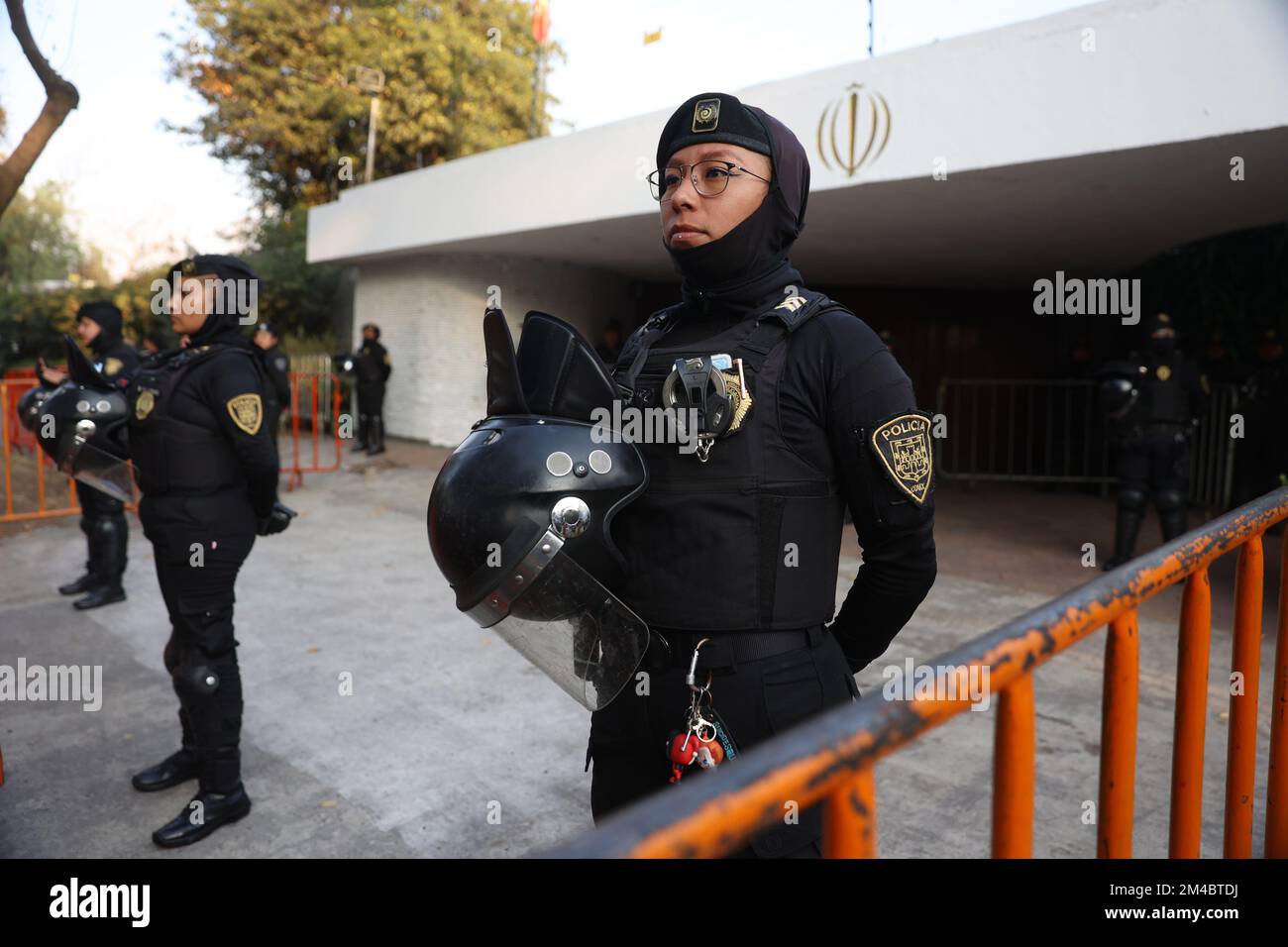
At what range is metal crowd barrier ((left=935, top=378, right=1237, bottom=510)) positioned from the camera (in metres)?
10.1

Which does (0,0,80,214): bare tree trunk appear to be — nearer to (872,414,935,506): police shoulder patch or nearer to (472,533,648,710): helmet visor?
(472,533,648,710): helmet visor

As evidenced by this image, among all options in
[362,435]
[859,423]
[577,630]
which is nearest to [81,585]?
[577,630]

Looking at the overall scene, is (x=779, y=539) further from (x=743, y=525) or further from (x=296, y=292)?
(x=296, y=292)

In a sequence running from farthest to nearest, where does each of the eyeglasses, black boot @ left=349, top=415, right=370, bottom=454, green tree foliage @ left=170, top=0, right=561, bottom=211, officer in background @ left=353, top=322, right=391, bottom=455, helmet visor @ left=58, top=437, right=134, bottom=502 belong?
green tree foliage @ left=170, top=0, right=561, bottom=211 → black boot @ left=349, top=415, right=370, bottom=454 → officer in background @ left=353, top=322, right=391, bottom=455 → helmet visor @ left=58, top=437, right=134, bottom=502 → the eyeglasses

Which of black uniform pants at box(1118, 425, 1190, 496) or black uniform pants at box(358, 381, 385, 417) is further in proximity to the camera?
black uniform pants at box(358, 381, 385, 417)

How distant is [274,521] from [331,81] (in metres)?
19.7

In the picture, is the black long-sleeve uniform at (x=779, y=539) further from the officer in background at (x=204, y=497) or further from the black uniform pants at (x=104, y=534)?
the black uniform pants at (x=104, y=534)

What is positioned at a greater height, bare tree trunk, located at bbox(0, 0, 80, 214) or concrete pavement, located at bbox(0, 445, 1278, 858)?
bare tree trunk, located at bbox(0, 0, 80, 214)

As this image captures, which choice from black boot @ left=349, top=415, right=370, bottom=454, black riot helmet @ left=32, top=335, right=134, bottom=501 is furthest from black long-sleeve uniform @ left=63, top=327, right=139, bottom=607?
black boot @ left=349, top=415, right=370, bottom=454

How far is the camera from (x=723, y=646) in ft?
5.26

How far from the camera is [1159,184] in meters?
6.63

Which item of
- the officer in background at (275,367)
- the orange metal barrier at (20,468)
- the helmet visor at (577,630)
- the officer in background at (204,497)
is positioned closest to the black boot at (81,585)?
the orange metal barrier at (20,468)

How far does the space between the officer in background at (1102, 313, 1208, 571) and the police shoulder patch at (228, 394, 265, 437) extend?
234 inches
